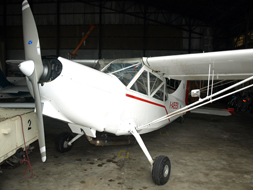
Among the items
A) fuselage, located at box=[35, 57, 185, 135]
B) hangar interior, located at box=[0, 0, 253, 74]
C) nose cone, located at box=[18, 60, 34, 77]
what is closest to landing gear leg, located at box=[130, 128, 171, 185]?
fuselage, located at box=[35, 57, 185, 135]

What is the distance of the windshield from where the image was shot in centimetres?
374

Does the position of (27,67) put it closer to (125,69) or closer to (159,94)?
(125,69)

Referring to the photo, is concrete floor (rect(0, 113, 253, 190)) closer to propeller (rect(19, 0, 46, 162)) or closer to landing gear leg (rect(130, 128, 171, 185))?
landing gear leg (rect(130, 128, 171, 185))

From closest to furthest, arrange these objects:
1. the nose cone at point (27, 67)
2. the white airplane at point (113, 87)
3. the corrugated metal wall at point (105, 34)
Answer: the nose cone at point (27, 67)
the white airplane at point (113, 87)
the corrugated metal wall at point (105, 34)

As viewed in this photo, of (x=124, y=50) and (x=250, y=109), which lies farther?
(x=124, y=50)

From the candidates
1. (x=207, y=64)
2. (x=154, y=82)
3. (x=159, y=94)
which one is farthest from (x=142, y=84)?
(x=207, y=64)

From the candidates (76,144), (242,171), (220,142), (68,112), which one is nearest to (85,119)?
(68,112)

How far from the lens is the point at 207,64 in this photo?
12.0ft

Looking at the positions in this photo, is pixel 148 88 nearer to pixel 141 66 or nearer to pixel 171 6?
pixel 141 66

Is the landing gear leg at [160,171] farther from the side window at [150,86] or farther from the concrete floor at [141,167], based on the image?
the side window at [150,86]

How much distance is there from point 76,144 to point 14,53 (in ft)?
56.2

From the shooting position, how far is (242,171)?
368 cm

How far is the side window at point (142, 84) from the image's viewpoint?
12.7 ft

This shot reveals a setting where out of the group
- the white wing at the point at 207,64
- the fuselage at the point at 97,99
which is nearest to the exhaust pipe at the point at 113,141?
the fuselage at the point at 97,99
